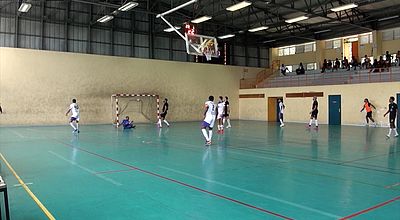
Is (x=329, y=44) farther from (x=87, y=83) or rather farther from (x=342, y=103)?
(x=87, y=83)

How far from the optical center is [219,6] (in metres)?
30.2

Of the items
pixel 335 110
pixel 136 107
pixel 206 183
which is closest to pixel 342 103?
pixel 335 110

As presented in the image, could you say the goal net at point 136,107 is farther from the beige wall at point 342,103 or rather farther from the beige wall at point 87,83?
the beige wall at point 342,103

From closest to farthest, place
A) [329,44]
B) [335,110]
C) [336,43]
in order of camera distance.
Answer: [335,110], [336,43], [329,44]

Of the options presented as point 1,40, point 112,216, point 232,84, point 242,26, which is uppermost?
point 242,26

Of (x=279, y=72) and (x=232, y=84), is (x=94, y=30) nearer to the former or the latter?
(x=232, y=84)

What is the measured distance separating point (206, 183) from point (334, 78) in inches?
1099

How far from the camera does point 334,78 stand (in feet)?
104

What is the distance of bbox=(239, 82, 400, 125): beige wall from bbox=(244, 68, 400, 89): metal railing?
130cm

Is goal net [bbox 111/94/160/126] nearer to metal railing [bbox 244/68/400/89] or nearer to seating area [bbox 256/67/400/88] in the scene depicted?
metal railing [bbox 244/68/400/89]

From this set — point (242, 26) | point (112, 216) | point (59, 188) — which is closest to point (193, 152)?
point (59, 188)

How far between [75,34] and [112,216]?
27149 mm

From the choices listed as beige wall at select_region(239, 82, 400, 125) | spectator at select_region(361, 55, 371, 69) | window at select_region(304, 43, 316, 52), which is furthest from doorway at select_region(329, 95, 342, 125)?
window at select_region(304, 43, 316, 52)

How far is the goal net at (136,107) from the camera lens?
99.1 feet
